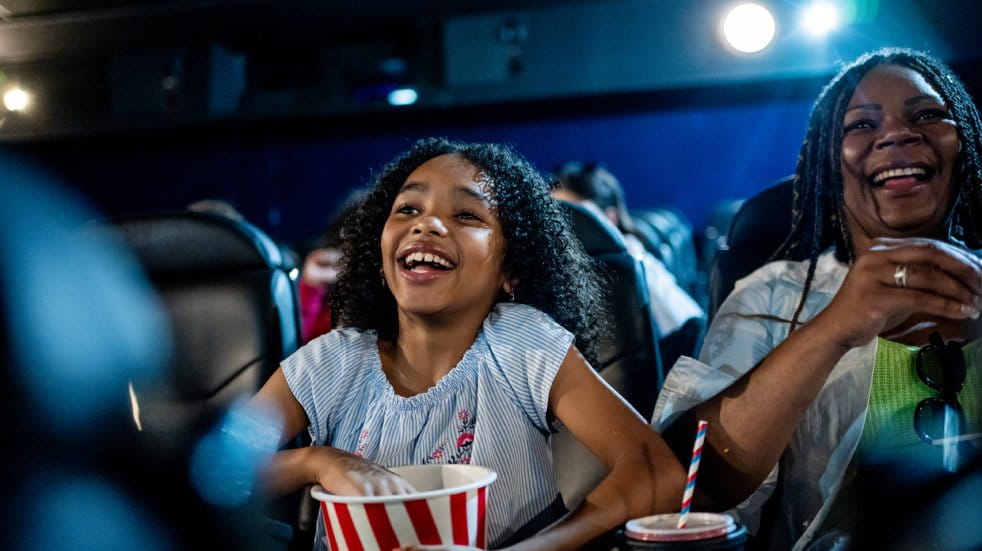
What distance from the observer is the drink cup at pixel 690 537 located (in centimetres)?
92

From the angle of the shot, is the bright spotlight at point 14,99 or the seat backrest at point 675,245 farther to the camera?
the seat backrest at point 675,245

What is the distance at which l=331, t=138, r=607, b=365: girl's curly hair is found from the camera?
1.55 metres

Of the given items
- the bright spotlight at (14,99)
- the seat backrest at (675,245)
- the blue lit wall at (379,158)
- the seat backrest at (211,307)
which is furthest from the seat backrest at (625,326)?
the blue lit wall at (379,158)

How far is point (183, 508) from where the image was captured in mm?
1196

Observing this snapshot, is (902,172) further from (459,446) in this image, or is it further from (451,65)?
(451,65)

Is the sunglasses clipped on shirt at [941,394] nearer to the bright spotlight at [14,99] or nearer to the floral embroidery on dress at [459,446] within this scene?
the floral embroidery on dress at [459,446]

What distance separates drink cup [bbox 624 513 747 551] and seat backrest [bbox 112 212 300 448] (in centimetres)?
106

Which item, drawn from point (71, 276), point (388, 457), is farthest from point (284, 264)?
point (388, 457)

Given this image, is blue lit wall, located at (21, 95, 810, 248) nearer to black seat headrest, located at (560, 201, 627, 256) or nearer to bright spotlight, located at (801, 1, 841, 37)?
bright spotlight, located at (801, 1, 841, 37)

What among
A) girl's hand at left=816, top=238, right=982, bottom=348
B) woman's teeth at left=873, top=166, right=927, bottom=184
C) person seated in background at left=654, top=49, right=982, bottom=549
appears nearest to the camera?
girl's hand at left=816, top=238, right=982, bottom=348

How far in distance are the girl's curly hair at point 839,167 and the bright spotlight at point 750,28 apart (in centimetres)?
109

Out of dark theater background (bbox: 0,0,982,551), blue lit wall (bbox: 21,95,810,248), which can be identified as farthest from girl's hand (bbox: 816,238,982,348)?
blue lit wall (bbox: 21,95,810,248)

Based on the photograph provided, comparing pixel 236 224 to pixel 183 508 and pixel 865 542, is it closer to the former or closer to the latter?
pixel 183 508

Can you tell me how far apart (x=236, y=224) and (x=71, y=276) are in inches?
12.5
